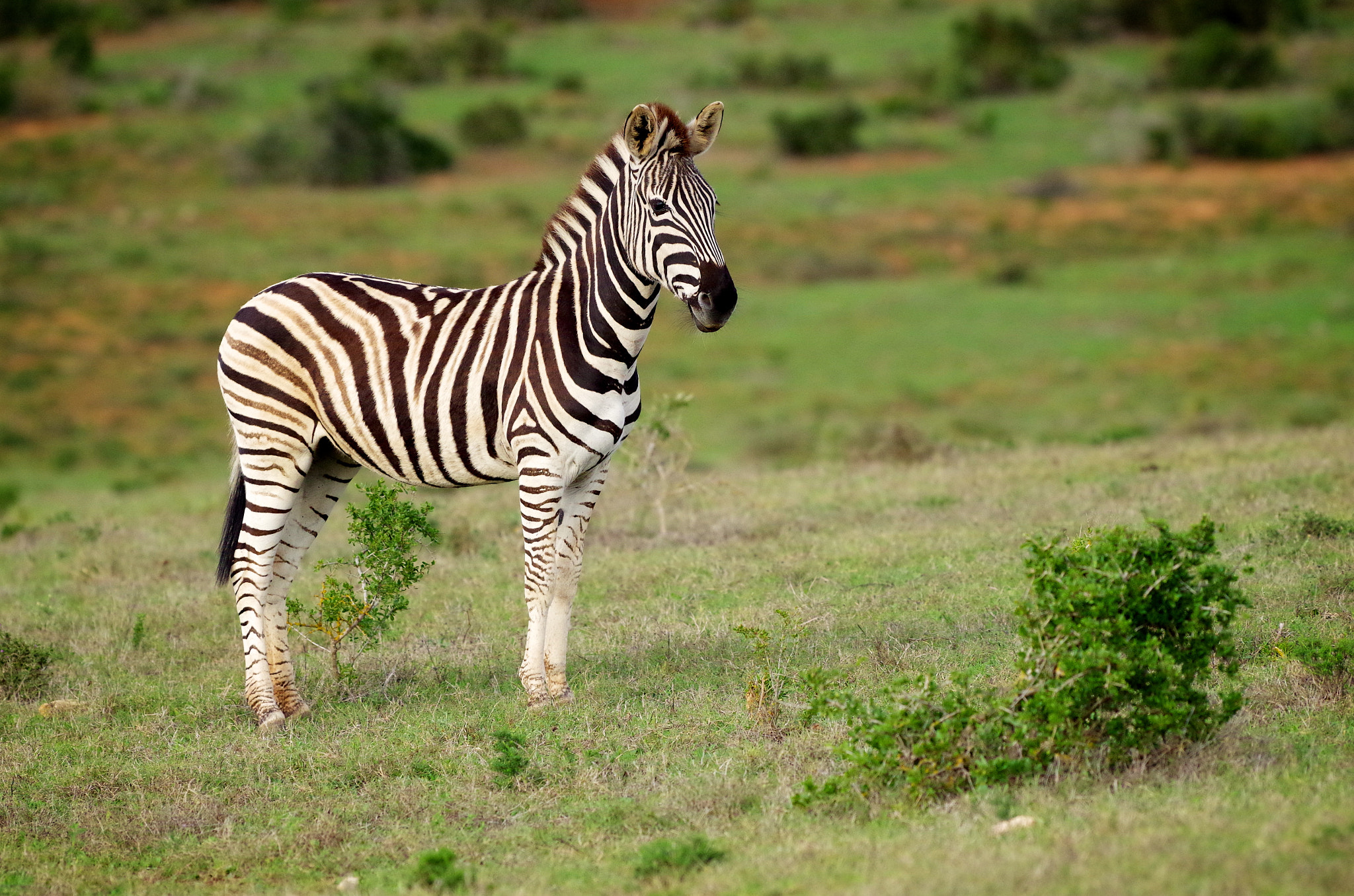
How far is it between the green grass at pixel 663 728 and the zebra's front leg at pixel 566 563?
0.76 ft

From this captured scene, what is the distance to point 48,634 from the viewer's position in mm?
9734

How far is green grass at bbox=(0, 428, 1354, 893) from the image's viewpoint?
5344mm

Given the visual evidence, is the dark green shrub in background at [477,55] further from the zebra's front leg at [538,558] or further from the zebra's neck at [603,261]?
the zebra's front leg at [538,558]

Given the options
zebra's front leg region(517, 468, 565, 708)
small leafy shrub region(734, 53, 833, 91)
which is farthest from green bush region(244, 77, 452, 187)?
zebra's front leg region(517, 468, 565, 708)

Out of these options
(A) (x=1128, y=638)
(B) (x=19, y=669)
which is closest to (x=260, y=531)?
(B) (x=19, y=669)

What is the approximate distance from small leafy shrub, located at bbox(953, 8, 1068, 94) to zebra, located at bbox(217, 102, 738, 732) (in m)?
45.0

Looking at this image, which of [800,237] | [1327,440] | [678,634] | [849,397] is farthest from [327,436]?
[800,237]

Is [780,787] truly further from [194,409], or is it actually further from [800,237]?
[800,237]

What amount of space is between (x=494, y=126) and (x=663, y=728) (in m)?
40.3

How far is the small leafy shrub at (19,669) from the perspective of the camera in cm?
839

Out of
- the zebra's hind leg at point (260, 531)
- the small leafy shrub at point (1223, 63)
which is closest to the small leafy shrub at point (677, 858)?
the zebra's hind leg at point (260, 531)

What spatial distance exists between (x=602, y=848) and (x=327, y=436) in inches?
126

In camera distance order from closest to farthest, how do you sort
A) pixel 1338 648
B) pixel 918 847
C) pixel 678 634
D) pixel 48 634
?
pixel 918 847
pixel 1338 648
pixel 678 634
pixel 48 634

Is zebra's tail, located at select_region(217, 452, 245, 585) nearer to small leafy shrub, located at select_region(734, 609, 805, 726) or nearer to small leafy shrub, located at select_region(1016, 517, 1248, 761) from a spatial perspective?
small leafy shrub, located at select_region(734, 609, 805, 726)
